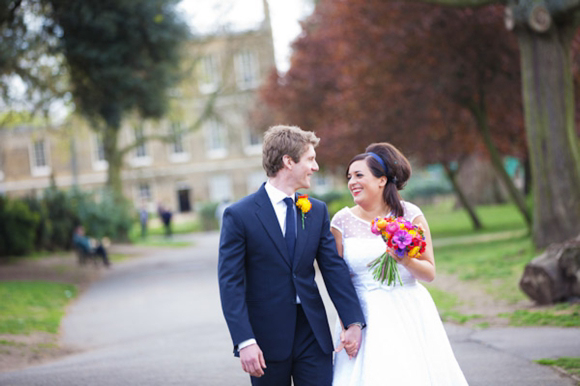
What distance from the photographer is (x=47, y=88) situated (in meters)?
24.4

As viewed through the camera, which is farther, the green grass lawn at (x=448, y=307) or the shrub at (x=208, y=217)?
the shrub at (x=208, y=217)

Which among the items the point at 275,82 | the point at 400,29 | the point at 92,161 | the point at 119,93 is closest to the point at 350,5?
the point at 400,29

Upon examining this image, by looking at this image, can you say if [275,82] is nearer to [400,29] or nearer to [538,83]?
[400,29]

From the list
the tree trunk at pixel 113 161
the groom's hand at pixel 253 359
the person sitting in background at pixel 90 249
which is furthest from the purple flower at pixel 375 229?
the tree trunk at pixel 113 161

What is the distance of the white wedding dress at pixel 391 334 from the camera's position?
4.46 m

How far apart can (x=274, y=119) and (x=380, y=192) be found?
31.4 m

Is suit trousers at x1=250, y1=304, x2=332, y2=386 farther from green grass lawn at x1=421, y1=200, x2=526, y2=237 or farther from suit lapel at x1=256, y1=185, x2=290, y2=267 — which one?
green grass lawn at x1=421, y1=200, x2=526, y2=237

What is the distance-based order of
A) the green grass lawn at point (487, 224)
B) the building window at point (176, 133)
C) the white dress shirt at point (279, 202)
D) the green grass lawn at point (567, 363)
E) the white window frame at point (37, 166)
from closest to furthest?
the white dress shirt at point (279, 202)
the green grass lawn at point (567, 363)
the green grass lawn at point (487, 224)
the building window at point (176, 133)
the white window frame at point (37, 166)

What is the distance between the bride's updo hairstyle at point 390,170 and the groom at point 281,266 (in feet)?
2.10

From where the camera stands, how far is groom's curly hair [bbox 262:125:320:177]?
4203 mm

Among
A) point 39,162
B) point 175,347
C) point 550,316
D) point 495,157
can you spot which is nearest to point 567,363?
point 550,316

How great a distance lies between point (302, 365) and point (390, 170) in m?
1.40

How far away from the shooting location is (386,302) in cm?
460

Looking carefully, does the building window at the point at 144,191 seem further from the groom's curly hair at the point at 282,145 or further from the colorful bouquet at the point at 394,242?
the groom's curly hair at the point at 282,145
